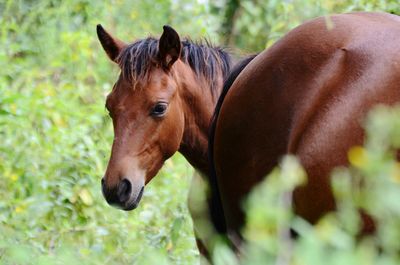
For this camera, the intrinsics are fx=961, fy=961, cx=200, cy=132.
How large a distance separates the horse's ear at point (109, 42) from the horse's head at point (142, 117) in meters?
0.21

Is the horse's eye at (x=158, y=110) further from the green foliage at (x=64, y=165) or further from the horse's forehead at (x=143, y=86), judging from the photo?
the green foliage at (x=64, y=165)

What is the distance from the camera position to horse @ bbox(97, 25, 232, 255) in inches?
171

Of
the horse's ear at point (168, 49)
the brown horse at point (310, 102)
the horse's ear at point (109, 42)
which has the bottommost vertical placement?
the horse's ear at point (109, 42)

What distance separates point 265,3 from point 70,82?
2.28m

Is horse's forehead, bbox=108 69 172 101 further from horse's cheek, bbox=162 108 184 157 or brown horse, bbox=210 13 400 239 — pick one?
brown horse, bbox=210 13 400 239

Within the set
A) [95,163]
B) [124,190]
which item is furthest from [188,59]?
[95,163]

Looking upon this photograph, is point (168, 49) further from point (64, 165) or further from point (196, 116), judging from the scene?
point (64, 165)

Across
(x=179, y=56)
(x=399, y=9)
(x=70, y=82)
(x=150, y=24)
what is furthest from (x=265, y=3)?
(x=179, y=56)

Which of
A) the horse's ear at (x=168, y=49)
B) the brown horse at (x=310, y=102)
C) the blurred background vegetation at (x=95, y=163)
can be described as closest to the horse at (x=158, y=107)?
the horse's ear at (x=168, y=49)

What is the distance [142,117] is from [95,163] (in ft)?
5.06

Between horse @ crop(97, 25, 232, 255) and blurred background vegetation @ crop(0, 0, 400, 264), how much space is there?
0.82 ft

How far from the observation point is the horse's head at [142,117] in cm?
430

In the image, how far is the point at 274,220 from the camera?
188cm

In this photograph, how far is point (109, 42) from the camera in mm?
4770
